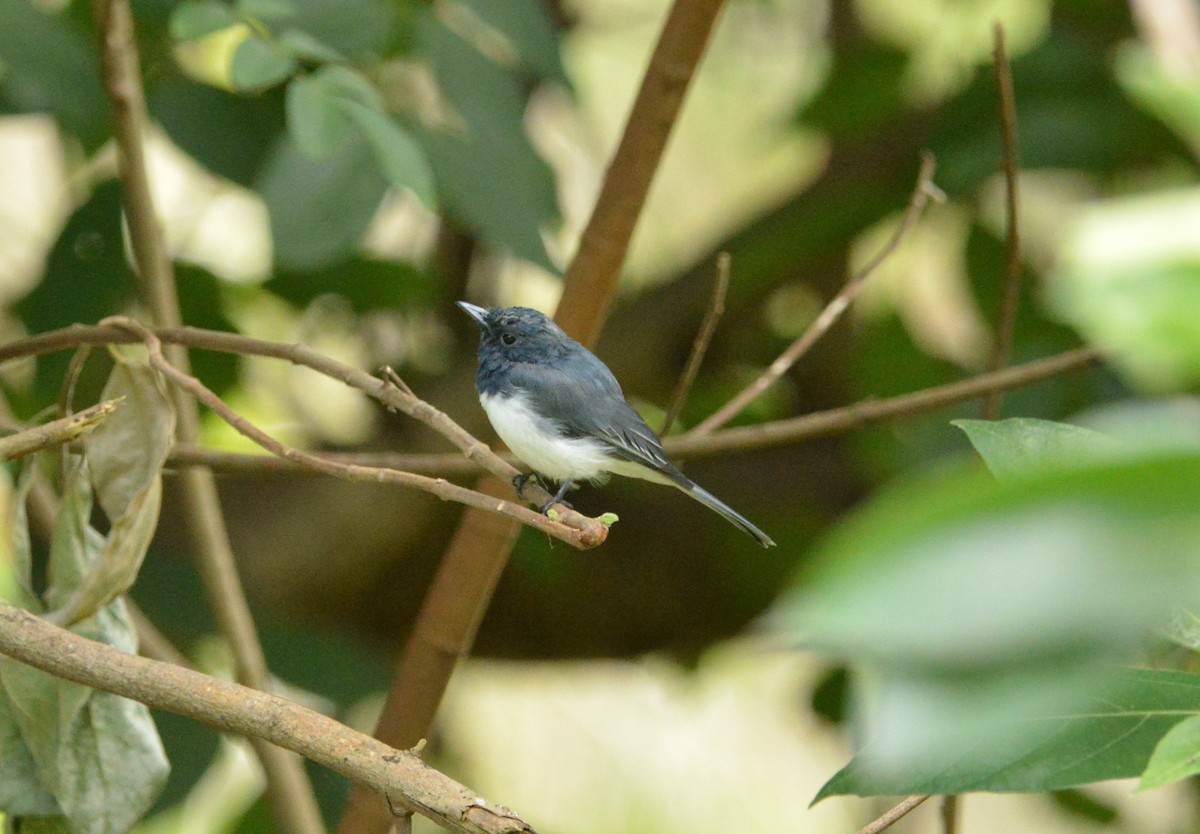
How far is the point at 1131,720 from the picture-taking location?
0.80 metres

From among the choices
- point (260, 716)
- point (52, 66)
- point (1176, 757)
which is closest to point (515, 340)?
point (52, 66)

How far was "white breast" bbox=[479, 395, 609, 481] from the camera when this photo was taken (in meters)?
1.71

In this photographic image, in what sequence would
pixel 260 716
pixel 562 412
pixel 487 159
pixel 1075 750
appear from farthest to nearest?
pixel 487 159 → pixel 562 412 → pixel 260 716 → pixel 1075 750

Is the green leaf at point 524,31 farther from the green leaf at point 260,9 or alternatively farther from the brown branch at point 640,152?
the green leaf at point 260,9

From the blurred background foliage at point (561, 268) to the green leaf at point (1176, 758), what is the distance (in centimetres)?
62

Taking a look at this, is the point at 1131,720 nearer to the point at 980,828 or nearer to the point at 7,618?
the point at 7,618

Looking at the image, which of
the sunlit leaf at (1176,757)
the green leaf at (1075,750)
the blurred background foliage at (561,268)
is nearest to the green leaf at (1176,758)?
the sunlit leaf at (1176,757)

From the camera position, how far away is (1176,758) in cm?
64

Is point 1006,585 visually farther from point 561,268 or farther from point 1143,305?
point 561,268

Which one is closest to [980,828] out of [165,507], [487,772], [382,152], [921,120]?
[487,772]

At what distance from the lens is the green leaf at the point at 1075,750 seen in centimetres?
78

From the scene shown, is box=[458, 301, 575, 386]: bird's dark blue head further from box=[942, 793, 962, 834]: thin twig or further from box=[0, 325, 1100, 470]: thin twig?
box=[942, 793, 962, 834]: thin twig

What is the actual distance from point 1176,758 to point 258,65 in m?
1.08

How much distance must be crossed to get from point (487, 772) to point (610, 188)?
6.25 feet
